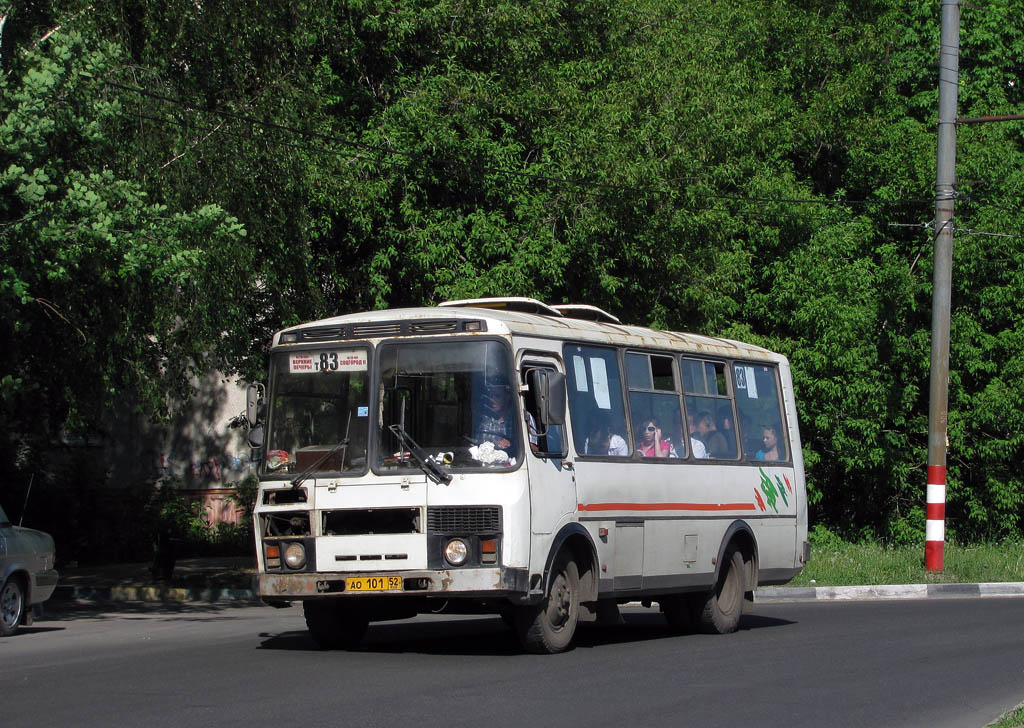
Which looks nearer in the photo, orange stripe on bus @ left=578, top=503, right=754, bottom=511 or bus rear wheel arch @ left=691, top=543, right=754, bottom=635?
orange stripe on bus @ left=578, top=503, right=754, bottom=511

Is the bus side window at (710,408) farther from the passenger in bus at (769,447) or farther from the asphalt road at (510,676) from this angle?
the asphalt road at (510,676)

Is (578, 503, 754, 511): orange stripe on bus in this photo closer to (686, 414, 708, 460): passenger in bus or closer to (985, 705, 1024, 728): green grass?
(686, 414, 708, 460): passenger in bus

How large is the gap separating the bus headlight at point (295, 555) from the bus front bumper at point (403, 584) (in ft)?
0.32

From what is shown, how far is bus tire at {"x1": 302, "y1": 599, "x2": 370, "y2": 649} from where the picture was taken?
13.0 m

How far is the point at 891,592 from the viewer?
21.2 metres

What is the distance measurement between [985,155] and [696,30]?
6.93 m

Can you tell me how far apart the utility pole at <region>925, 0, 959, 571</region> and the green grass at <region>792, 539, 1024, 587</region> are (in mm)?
441

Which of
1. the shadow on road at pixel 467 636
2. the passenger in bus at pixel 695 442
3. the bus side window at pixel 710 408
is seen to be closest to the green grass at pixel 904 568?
the shadow on road at pixel 467 636

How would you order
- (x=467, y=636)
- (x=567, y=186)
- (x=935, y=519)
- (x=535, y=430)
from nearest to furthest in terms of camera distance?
1. (x=535, y=430)
2. (x=467, y=636)
3. (x=935, y=519)
4. (x=567, y=186)

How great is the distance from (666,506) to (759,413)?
2.87 metres

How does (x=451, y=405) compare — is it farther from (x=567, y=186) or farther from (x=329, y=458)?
(x=567, y=186)

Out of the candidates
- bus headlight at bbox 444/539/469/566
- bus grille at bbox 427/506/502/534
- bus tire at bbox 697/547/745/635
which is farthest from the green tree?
bus tire at bbox 697/547/745/635

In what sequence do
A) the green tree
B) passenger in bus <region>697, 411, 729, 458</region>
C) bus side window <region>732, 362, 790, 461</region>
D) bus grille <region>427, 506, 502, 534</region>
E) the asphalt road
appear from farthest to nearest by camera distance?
bus side window <region>732, 362, 790, 461</region>, passenger in bus <region>697, 411, 729, 458</region>, the green tree, bus grille <region>427, 506, 502, 534</region>, the asphalt road

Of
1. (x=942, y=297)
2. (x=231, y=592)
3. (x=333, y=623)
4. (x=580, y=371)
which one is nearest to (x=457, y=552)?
(x=333, y=623)
